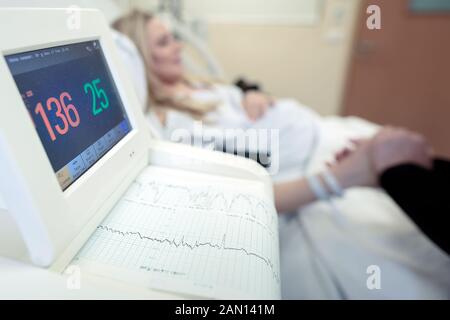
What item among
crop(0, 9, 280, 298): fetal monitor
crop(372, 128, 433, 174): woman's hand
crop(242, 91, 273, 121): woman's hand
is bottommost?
crop(372, 128, 433, 174): woman's hand

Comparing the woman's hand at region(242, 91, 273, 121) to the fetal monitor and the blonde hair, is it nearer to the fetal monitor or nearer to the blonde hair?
the blonde hair

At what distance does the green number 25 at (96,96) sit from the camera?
43 centimetres

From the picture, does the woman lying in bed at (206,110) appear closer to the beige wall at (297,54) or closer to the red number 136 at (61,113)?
the red number 136 at (61,113)

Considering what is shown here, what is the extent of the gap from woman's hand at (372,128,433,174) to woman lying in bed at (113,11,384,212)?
5cm

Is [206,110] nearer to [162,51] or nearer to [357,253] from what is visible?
[162,51]

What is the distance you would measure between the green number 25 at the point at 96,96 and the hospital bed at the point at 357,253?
0.55m

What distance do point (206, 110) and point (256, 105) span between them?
23 centimetres

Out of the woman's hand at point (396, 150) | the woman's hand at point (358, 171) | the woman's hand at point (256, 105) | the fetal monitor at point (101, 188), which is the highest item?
the fetal monitor at point (101, 188)

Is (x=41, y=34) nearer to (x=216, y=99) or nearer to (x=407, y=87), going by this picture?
(x=216, y=99)

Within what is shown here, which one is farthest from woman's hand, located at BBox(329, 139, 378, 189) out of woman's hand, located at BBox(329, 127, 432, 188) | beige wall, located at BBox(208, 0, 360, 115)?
beige wall, located at BBox(208, 0, 360, 115)

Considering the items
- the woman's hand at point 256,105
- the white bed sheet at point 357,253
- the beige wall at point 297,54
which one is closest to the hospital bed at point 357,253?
the white bed sheet at point 357,253

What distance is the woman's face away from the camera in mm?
1190

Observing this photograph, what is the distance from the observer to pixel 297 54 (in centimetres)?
221
